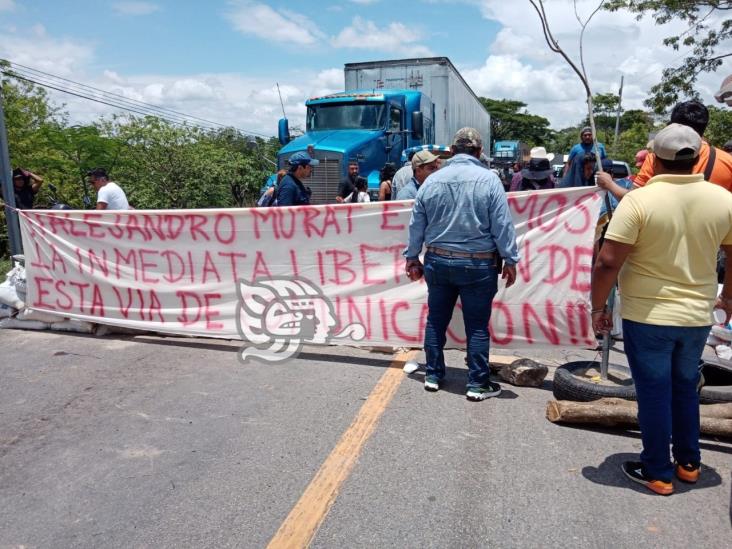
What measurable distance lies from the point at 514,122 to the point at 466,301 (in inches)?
3565

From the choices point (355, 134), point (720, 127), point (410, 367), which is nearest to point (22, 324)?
point (410, 367)

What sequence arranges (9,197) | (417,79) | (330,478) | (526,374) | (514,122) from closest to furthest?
1. (330,478)
2. (526,374)
3. (9,197)
4. (417,79)
5. (514,122)

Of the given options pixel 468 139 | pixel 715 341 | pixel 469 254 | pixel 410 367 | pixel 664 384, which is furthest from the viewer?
pixel 715 341

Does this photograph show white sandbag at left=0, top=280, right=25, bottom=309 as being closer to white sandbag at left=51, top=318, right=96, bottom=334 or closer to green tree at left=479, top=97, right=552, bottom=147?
white sandbag at left=51, top=318, right=96, bottom=334

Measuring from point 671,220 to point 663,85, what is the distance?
21000 mm

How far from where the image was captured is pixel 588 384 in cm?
436

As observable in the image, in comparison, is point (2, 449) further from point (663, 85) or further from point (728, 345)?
point (663, 85)

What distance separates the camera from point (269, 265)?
19.8ft

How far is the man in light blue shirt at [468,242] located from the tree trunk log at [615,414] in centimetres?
71

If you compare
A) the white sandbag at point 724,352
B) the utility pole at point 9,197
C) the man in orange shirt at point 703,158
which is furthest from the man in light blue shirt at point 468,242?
the utility pole at point 9,197

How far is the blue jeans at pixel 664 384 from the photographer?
3180mm

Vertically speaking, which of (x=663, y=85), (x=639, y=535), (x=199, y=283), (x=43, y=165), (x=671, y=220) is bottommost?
(x=639, y=535)

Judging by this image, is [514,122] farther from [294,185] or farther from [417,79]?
[294,185]

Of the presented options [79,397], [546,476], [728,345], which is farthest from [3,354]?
[728,345]
